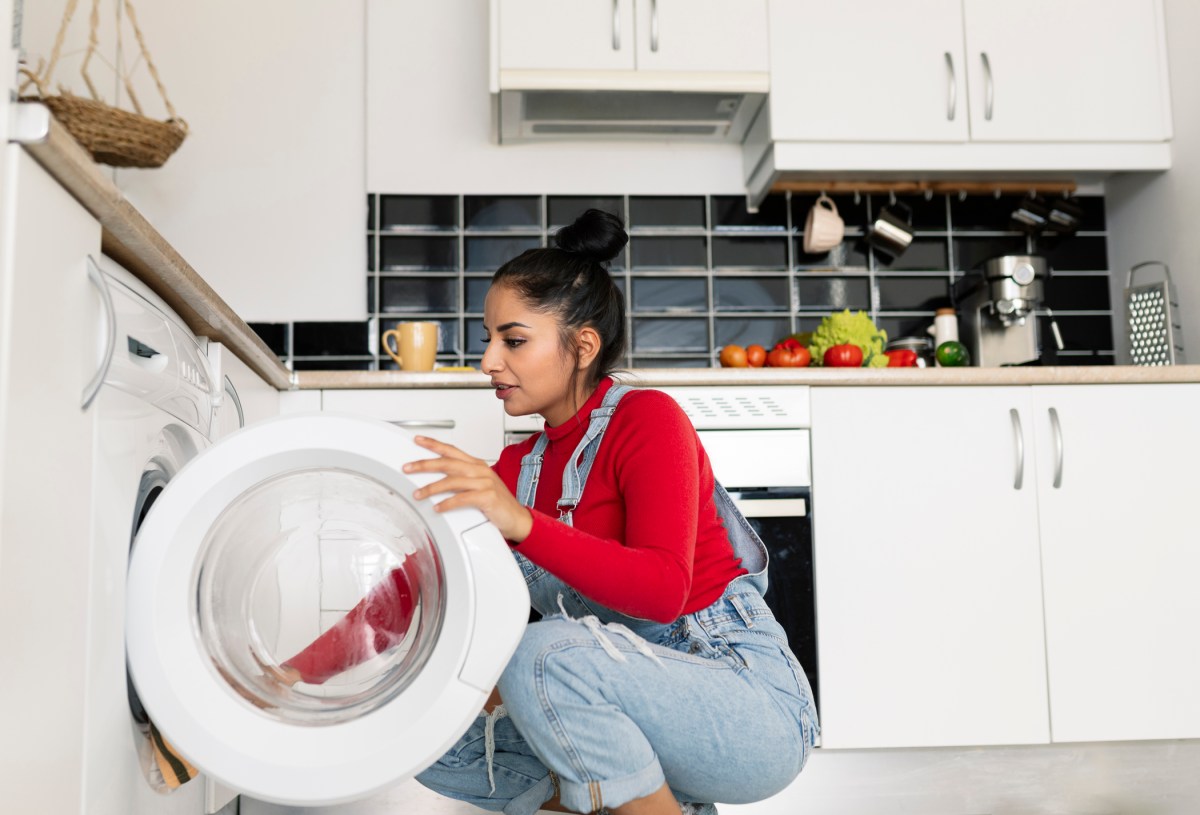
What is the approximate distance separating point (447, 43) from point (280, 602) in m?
2.04

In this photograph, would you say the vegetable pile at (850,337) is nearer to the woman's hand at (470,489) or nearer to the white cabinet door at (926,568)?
the white cabinet door at (926,568)

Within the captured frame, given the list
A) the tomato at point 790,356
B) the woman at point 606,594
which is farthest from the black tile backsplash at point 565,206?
the woman at point 606,594

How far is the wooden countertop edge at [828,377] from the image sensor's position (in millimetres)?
2332

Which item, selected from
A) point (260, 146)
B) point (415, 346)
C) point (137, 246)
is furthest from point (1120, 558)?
point (260, 146)

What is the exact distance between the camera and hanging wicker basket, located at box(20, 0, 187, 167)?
7.61 feet

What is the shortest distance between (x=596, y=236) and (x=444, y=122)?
1568mm

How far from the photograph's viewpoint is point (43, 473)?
950 mm

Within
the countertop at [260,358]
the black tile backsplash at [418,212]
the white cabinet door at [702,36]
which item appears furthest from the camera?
the black tile backsplash at [418,212]

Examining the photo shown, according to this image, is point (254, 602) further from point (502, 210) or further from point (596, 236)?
point (502, 210)

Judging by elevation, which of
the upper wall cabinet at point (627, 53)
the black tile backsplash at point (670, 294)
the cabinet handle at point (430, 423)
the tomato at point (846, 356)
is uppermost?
the upper wall cabinet at point (627, 53)

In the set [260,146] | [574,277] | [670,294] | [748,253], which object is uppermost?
[260,146]

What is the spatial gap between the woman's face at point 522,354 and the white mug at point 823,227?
5.15ft

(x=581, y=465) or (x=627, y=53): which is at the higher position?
(x=627, y=53)

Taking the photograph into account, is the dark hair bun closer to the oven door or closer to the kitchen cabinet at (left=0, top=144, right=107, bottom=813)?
the kitchen cabinet at (left=0, top=144, right=107, bottom=813)
